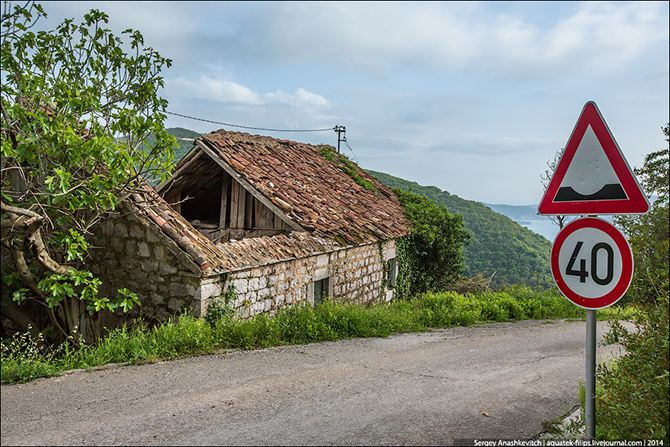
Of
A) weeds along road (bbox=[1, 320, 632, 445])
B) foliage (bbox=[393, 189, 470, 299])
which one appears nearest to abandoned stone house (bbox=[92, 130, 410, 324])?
foliage (bbox=[393, 189, 470, 299])

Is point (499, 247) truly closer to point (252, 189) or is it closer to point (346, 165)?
point (346, 165)

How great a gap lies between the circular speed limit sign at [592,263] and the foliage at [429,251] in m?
9.69

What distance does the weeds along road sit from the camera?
3.29 meters

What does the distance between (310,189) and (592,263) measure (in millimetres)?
9629

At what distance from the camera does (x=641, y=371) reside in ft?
10.5

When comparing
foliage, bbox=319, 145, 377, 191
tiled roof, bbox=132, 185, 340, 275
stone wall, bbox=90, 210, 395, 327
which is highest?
foliage, bbox=319, 145, 377, 191

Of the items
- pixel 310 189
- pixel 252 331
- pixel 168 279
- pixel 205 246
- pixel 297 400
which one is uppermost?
pixel 310 189

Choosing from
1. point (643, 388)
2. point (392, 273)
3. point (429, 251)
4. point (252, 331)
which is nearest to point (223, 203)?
point (392, 273)

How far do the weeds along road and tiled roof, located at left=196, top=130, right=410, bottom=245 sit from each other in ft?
15.7

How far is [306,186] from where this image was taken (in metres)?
12.2

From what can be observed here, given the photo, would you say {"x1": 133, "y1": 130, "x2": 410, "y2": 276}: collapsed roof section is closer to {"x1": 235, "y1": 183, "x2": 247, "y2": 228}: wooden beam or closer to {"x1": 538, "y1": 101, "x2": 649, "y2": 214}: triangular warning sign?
{"x1": 235, "y1": 183, "x2": 247, "y2": 228}: wooden beam

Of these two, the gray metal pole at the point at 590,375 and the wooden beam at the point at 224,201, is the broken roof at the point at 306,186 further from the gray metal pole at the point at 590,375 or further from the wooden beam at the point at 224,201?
the gray metal pole at the point at 590,375

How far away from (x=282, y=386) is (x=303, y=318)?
236 centimetres

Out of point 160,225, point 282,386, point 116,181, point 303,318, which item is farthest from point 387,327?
point 116,181
